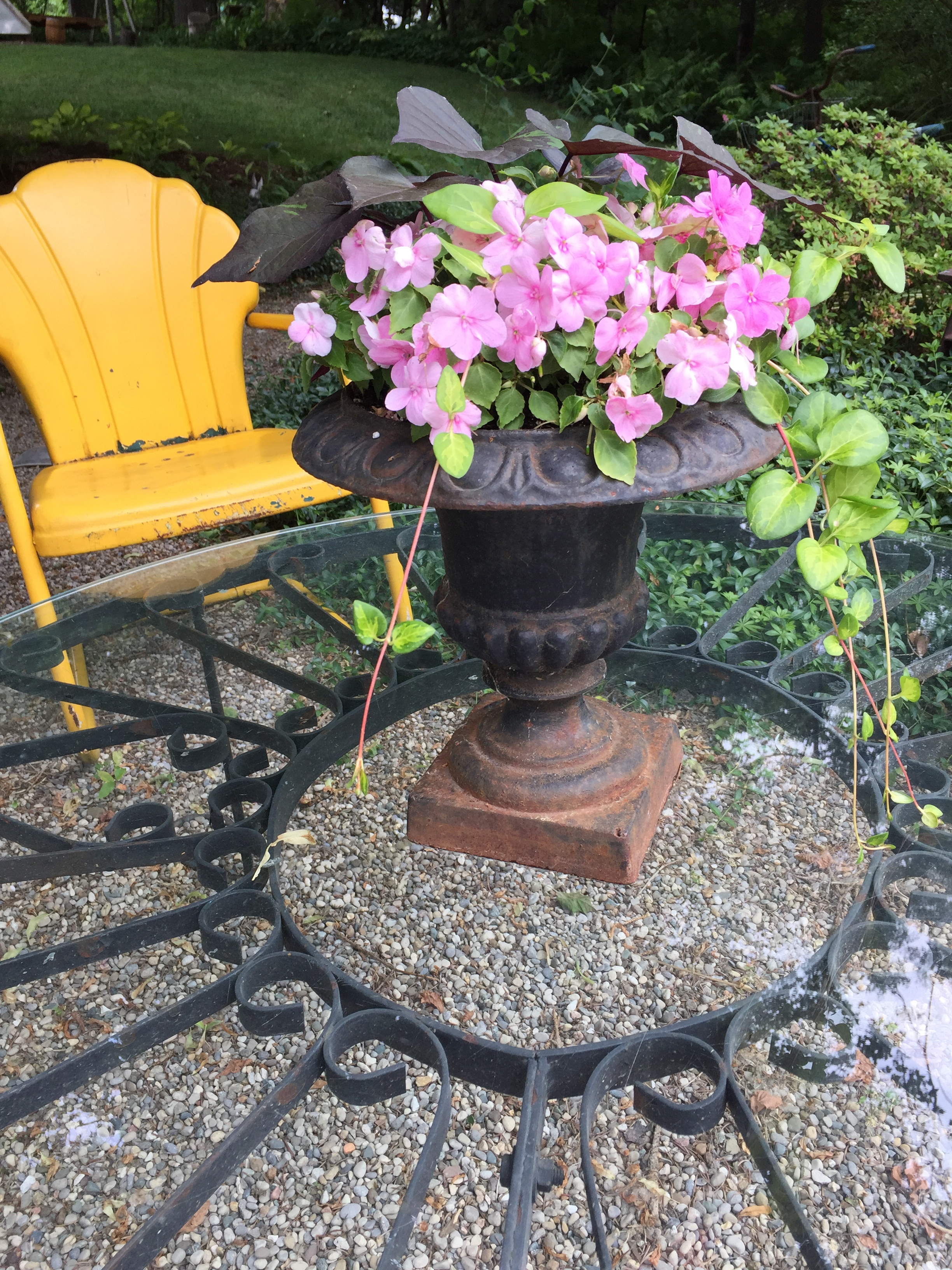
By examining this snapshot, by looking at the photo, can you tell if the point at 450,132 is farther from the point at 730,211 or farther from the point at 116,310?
the point at 116,310

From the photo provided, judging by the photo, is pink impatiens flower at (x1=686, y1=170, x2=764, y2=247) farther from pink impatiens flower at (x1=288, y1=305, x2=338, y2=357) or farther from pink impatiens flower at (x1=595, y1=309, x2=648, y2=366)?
pink impatiens flower at (x1=288, y1=305, x2=338, y2=357)

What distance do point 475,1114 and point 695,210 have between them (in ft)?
2.61

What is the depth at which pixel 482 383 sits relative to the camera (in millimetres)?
769

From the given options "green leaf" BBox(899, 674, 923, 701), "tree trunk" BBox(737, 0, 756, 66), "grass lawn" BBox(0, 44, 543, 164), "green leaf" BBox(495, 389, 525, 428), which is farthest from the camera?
"grass lawn" BBox(0, 44, 543, 164)

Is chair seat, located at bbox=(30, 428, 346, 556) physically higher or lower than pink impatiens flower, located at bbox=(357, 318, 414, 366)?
lower

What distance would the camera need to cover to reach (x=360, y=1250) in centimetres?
80

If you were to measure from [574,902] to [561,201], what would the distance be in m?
0.80

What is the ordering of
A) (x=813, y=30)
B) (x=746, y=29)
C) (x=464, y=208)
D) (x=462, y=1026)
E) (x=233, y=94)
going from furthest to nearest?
(x=233, y=94) < (x=746, y=29) < (x=813, y=30) < (x=462, y=1026) < (x=464, y=208)

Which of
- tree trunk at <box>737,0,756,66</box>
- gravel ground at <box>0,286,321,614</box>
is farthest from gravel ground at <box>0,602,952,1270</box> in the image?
tree trunk at <box>737,0,756,66</box>

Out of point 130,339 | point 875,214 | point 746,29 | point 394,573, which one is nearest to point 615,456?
point 394,573

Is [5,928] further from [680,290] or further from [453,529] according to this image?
[680,290]

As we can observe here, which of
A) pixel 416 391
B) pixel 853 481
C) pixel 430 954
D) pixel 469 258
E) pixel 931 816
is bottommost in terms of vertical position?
pixel 430 954

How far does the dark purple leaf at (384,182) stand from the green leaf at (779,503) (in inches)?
13.4

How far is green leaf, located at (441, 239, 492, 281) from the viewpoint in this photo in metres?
0.70
